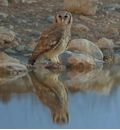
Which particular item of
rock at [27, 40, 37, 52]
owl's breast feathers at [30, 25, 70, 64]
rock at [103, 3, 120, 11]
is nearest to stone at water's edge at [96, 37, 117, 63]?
rock at [27, 40, 37, 52]

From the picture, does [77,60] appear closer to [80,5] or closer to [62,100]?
[62,100]

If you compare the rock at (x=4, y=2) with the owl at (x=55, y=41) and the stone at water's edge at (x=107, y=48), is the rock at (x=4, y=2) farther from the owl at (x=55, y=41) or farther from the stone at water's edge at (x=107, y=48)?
the owl at (x=55, y=41)

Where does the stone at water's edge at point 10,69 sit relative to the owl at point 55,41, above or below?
below

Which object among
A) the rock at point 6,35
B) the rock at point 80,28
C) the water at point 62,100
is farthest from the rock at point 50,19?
the water at point 62,100

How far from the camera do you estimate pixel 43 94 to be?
8805 mm

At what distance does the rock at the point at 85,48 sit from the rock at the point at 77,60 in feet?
0.87

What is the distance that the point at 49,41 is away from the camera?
10633 millimetres

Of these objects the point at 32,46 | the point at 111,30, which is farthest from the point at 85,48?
the point at 111,30

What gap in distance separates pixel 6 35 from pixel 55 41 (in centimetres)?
171

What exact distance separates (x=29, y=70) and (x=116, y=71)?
1.20 metres

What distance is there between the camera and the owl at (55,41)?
10602mm

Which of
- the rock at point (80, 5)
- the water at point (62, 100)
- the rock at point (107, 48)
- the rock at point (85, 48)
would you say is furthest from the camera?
the rock at point (80, 5)

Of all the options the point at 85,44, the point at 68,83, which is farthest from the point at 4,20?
the point at 68,83

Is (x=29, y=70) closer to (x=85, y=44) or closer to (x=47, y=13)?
(x=85, y=44)
